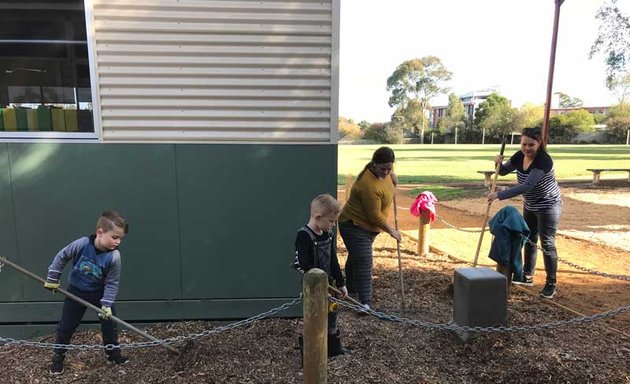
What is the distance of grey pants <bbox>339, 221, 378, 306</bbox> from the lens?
4496 millimetres

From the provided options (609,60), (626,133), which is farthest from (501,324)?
(626,133)

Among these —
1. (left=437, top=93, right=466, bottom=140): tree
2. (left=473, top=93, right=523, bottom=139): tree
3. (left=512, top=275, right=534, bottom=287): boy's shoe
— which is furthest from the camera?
(left=437, top=93, right=466, bottom=140): tree

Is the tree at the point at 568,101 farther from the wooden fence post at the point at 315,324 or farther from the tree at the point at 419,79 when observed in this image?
the wooden fence post at the point at 315,324

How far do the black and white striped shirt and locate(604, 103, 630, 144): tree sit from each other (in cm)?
6058

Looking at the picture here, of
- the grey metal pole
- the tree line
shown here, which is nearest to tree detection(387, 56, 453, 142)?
the tree line

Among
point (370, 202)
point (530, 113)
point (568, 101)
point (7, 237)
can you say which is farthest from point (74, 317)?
point (568, 101)

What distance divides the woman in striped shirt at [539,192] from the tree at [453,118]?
6701 cm

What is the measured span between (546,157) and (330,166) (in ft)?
7.92

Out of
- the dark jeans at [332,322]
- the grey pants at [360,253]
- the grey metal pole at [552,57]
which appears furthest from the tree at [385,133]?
the dark jeans at [332,322]

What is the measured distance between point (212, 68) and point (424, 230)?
4.26m

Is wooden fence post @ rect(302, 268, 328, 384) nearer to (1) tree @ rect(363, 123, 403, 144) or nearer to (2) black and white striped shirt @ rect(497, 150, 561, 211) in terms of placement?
(2) black and white striped shirt @ rect(497, 150, 561, 211)

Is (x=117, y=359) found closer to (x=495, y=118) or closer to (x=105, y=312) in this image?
(x=105, y=312)

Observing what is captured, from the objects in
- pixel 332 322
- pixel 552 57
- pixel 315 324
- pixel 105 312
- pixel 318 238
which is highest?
pixel 552 57

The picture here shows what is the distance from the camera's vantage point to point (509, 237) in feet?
16.1
